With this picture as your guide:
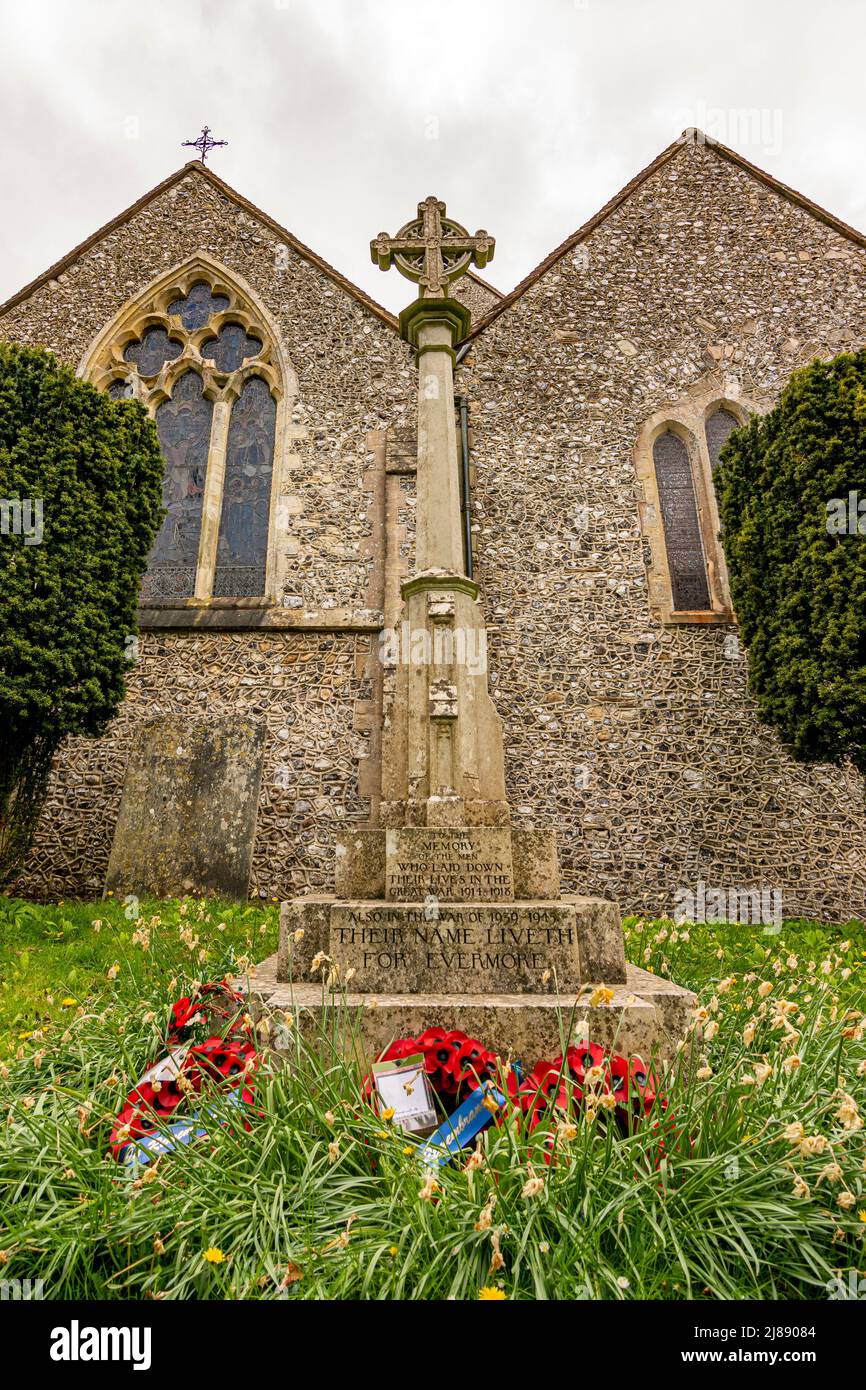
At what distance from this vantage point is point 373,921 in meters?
3.63

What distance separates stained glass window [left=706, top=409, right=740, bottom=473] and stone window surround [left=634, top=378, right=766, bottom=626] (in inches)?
3.0

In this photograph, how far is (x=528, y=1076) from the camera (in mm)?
2770

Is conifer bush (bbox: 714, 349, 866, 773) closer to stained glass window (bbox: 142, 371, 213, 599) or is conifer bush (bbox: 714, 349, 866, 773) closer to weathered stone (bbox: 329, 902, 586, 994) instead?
weathered stone (bbox: 329, 902, 586, 994)

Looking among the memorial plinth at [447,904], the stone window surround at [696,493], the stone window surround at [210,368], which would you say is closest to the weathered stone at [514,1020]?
the memorial plinth at [447,904]

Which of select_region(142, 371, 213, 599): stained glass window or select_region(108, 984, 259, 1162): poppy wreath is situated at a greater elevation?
select_region(142, 371, 213, 599): stained glass window

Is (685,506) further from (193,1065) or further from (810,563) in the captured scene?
(193,1065)

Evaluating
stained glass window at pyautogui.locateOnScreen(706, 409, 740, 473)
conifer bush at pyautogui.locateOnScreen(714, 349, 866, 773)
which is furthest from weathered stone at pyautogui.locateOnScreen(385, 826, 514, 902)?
stained glass window at pyautogui.locateOnScreen(706, 409, 740, 473)

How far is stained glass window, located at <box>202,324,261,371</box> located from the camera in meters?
11.2

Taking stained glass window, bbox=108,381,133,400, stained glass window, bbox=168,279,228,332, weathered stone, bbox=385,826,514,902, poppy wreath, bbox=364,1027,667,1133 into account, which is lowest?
poppy wreath, bbox=364,1027,667,1133

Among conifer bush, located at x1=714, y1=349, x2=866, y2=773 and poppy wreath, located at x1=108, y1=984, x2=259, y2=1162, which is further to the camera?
conifer bush, located at x1=714, y1=349, x2=866, y2=773

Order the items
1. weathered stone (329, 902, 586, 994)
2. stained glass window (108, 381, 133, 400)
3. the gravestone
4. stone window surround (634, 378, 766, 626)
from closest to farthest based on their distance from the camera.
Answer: weathered stone (329, 902, 586, 994) → the gravestone → stone window surround (634, 378, 766, 626) → stained glass window (108, 381, 133, 400)
